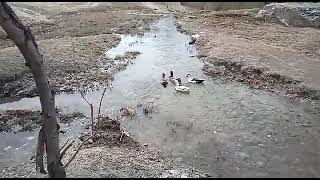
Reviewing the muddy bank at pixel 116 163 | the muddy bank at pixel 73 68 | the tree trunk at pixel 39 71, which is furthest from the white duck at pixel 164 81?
the tree trunk at pixel 39 71

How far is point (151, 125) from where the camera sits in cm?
1720

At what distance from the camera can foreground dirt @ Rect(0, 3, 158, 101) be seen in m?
22.3

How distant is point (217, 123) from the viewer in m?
17.1

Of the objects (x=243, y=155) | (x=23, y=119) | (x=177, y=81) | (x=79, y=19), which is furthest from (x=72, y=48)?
(x=243, y=155)

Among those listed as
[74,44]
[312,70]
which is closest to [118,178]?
[312,70]

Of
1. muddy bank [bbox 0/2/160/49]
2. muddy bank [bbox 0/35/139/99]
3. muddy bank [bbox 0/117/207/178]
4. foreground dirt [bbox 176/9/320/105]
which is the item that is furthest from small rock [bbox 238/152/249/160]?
muddy bank [bbox 0/2/160/49]

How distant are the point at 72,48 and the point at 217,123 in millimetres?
14539

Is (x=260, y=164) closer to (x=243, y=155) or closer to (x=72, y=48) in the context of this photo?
(x=243, y=155)

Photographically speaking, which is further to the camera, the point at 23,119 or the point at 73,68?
the point at 73,68

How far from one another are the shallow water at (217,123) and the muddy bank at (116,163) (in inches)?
26.0

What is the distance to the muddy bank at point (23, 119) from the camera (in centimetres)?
1717

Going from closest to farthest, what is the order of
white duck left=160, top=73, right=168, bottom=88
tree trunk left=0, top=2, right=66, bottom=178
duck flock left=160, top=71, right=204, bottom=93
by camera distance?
tree trunk left=0, top=2, right=66, bottom=178 → duck flock left=160, top=71, right=204, bottom=93 → white duck left=160, top=73, right=168, bottom=88

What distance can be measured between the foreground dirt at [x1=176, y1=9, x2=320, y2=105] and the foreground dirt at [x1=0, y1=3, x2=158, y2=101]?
5.98 meters

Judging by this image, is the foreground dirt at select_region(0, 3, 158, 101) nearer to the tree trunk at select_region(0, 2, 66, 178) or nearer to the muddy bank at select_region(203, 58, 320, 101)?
the muddy bank at select_region(203, 58, 320, 101)
